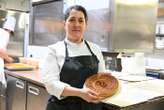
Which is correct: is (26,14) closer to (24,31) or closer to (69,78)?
(24,31)

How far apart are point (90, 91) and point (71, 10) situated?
1.40ft

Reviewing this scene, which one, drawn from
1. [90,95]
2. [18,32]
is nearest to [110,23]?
[90,95]

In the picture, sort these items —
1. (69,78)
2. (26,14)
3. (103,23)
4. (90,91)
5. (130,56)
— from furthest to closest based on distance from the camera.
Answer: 1. (26,14)
2. (130,56)
3. (103,23)
4. (69,78)
5. (90,91)

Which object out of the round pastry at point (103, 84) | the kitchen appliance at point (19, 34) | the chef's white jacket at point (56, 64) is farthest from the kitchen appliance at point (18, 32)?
the round pastry at point (103, 84)

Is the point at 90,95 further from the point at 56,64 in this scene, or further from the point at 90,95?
the point at 56,64

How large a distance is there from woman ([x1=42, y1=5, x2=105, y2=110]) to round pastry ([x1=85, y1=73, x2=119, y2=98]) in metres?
0.05

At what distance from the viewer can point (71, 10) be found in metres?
1.21

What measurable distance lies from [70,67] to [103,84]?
19cm

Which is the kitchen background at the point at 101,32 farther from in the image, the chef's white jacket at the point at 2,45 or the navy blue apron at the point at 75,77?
the navy blue apron at the point at 75,77

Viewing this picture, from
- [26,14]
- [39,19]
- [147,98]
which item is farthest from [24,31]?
[147,98]

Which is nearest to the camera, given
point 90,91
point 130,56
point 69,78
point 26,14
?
point 90,91

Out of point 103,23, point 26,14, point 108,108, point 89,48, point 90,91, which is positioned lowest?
point 108,108

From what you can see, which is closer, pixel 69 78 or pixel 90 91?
pixel 90 91

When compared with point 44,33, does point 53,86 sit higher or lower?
lower
